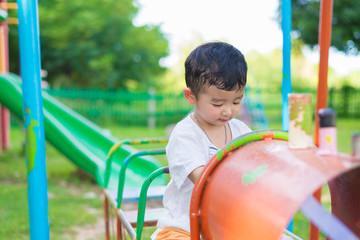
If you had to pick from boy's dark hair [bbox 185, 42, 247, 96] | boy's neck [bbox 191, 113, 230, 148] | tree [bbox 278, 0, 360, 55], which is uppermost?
tree [bbox 278, 0, 360, 55]

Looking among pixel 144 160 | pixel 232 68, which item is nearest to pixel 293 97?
pixel 232 68

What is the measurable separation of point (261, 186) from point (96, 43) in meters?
15.1

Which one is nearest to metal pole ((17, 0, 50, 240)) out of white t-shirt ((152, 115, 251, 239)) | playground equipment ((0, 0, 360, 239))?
playground equipment ((0, 0, 360, 239))

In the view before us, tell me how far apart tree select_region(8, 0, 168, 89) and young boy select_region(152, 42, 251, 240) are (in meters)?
13.3

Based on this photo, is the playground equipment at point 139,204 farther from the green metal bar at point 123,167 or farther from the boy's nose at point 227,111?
the boy's nose at point 227,111

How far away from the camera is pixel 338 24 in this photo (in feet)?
43.3

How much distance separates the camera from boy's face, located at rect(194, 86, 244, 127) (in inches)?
58.5

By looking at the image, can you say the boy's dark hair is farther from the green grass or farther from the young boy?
the green grass

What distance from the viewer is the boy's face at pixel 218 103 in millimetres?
1486

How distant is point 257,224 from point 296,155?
7.4 inches

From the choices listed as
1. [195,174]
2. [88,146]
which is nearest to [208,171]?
[195,174]

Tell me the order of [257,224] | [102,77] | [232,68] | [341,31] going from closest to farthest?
[257,224], [232,68], [341,31], [102,77]

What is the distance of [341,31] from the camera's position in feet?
42.2

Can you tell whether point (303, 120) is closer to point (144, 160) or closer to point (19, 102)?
point (144, 160)
